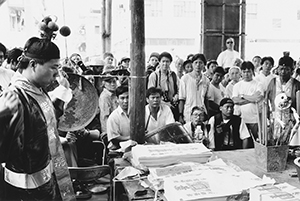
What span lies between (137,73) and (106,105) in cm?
197

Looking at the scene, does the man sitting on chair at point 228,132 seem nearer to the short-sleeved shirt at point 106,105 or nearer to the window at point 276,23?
the short-sleeved shirt at point 106,105

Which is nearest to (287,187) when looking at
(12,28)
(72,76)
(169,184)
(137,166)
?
(169,184)

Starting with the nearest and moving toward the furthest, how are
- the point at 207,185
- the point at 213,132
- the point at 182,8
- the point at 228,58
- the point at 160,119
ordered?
the point at 207,185
the point at 160,119
the point at 213,132
the point at 228,58
the point at 182,8

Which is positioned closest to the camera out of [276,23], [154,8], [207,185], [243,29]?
[207,185]

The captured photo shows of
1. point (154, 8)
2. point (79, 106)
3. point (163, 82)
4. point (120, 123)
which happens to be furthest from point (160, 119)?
point (154, 8)

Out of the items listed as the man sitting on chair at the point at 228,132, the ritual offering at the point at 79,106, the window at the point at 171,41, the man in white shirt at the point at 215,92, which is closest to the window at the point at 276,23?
the window at the point at 171,41

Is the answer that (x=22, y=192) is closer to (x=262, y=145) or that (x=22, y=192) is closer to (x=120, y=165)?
(x=120, y=165)

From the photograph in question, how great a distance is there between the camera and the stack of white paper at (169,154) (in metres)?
1.86

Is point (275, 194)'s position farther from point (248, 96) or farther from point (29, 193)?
point (248, 96)

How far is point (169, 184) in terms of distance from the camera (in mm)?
1528

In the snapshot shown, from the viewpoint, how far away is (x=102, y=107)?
168 inches

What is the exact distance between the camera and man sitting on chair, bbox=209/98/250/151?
12.4 feet

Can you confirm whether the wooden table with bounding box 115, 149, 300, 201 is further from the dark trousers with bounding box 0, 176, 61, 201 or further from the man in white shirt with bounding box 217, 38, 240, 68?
the man in white shirt with bounding box 217, 38, 240, 68

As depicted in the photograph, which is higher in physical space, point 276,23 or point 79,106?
point 276,23
